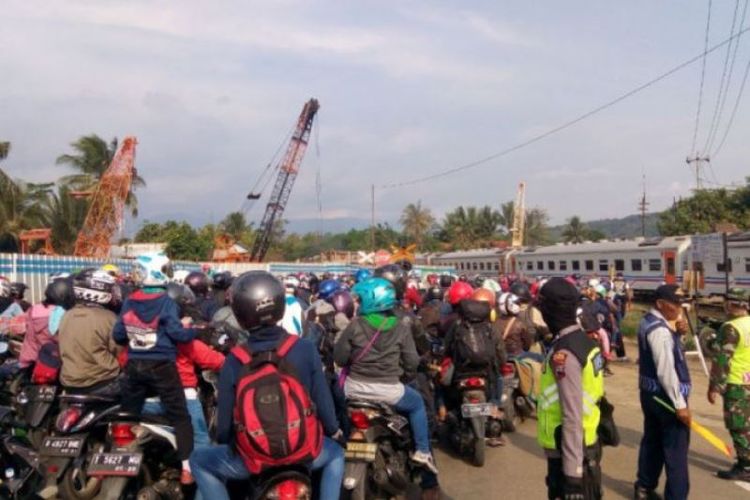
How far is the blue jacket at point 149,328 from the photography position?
4848 mm

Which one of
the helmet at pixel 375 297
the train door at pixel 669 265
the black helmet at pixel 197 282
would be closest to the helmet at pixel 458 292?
the helmet at pixel 375 297

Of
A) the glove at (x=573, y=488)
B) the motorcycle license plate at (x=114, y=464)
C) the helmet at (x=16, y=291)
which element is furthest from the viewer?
the helmet at (x=16, y=291)

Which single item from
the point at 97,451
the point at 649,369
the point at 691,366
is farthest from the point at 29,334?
the point at 691,366

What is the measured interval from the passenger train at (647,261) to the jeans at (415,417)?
68.5 ft

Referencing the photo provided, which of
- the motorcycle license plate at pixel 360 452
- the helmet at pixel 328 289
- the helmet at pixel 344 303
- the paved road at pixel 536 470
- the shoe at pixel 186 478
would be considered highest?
the helmet at pixel 328 289

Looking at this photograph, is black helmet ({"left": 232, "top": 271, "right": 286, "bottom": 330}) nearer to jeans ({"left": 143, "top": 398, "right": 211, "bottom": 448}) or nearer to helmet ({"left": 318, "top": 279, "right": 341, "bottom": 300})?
jeans ({"left": 143, "top": 398, "right": 211, "bottom": 448})

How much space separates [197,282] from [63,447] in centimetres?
546

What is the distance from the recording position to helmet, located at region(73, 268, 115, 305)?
17.4ft

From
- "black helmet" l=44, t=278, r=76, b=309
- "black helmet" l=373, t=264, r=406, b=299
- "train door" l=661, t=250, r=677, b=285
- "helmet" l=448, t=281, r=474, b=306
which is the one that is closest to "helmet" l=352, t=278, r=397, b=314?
"black helmet" l=373, t=264, r=406, b=299

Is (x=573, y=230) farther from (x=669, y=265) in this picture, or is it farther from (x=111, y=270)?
(x=111, y=270)

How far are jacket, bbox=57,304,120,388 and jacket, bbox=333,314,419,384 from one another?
1802mm

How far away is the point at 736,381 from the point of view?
601 cm

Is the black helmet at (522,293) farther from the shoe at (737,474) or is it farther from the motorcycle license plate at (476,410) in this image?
the shoe at (737,474)

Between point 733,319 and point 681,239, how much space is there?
25253 mm
